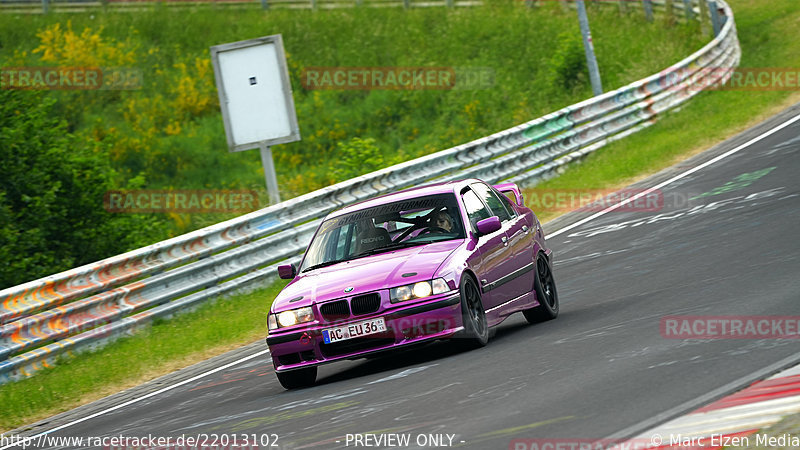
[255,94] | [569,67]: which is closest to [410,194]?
[255,94]

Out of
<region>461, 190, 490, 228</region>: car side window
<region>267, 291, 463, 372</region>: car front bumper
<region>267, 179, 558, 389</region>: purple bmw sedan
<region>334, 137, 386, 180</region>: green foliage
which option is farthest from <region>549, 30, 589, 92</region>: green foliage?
<region>267, 291, 463, 372</region>: car front bumper

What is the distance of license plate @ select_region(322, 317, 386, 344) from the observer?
9281 mm

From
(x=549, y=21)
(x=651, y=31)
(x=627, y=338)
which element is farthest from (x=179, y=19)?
(x=627, y=338)

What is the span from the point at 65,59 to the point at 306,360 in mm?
29676

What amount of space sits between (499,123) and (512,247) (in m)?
21.6

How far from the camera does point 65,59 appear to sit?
121ft

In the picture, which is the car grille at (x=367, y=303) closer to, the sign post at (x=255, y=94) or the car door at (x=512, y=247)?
the car door at (x=512, y=247)

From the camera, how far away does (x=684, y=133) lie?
23688 mm

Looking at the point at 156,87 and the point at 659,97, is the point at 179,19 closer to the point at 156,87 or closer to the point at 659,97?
the point at 156,87

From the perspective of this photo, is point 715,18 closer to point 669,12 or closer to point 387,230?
point 669,12

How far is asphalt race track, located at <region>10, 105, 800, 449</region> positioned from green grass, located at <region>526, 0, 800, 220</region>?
5.85 meters

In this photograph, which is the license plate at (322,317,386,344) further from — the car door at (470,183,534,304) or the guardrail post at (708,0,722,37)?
the guardrail post at (708,0,722,37)

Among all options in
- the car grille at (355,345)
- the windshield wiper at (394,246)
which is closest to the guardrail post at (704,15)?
the windshield wiper at (394,246)

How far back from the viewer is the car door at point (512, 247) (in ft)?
34.7
